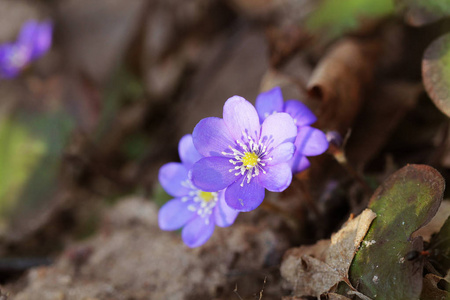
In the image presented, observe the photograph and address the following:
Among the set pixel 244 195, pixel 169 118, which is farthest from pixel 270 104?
pixel 169 118

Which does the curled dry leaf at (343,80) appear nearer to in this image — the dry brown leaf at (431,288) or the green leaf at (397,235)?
the green leaf at (397,235)

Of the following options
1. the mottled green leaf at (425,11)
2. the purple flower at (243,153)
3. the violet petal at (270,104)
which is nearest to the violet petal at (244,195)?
the purple flower at (243,153)

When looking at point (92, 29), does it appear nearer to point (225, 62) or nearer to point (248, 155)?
point (225, 62)

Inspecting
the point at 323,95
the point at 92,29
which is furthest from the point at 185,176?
the point at 92,29

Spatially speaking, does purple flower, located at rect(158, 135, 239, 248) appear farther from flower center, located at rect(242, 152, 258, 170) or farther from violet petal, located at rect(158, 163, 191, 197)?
flower center, located at rect(242, 152, 258, 170)

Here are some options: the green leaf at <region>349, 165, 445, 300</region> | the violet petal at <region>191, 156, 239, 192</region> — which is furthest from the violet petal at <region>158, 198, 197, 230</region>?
the green leaf at <region>349, 165, 445, 300</region>

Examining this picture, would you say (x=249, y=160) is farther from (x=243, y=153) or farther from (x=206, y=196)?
(x=206, y=196)

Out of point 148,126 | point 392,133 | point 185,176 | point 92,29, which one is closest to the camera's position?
point 185,176
